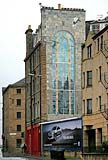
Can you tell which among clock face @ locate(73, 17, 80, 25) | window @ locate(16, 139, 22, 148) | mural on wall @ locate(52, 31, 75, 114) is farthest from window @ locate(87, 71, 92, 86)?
window @ locate(16, 139, 22, 148)

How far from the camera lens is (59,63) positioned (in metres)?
77.5

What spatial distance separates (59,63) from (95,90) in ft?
69.2

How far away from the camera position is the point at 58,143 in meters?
66.4

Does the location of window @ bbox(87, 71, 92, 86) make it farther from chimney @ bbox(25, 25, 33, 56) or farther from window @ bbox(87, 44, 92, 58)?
chimney @ bbox(25, 25, 33, 56)

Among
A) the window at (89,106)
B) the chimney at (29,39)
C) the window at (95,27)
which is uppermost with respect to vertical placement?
the chimney at (29,39)

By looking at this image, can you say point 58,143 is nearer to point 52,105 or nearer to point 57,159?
point 57,159

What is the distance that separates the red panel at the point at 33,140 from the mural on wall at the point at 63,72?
5.56 metres

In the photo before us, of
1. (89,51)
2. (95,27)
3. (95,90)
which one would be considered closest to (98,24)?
(95,27)

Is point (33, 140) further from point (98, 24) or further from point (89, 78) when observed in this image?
point (89, 78)

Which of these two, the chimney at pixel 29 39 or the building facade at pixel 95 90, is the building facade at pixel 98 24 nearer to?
the building facade at pixel 95 90

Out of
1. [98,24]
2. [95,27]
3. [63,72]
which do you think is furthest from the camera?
[63,72]

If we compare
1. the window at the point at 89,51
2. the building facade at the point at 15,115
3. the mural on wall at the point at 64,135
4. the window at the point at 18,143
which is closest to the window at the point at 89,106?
the mural on wall at the point at 64,135

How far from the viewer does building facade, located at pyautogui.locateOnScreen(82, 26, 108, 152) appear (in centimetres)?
5406

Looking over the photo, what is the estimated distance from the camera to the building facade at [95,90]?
177ft
